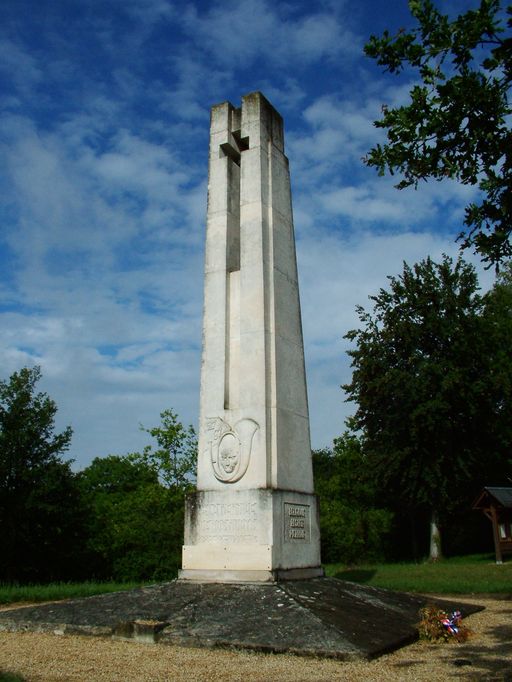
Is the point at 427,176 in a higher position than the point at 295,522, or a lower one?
higher

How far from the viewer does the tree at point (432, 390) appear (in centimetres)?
2616

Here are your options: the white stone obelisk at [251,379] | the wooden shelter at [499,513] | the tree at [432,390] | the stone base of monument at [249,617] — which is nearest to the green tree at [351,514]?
the tree at [432,390]

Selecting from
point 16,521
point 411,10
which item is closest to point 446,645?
point 411,10

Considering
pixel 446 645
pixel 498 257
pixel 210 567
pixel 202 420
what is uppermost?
pixel 498 257

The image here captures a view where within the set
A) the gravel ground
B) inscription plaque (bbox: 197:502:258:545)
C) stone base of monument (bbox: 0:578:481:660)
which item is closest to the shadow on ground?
stone base of monument (bbox: 0:578:481:660)

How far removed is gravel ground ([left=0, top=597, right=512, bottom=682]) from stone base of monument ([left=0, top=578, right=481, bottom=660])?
151 mm

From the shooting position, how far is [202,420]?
1084cm

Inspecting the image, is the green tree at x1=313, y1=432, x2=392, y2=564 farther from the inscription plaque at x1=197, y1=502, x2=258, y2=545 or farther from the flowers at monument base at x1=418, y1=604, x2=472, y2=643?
the flowers at monument base at x1=418, y1=604, x2=472, y2=643

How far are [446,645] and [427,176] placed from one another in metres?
5.81

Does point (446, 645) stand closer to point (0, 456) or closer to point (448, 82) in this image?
point (448, 82)

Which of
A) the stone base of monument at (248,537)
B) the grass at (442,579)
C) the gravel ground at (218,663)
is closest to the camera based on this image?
the gravel ground at (218,663)

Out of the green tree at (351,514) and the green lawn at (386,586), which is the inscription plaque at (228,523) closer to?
the green lawn at (386,586)

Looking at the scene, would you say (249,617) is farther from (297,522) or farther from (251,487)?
(297,522)

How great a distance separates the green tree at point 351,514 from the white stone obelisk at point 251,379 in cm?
777
